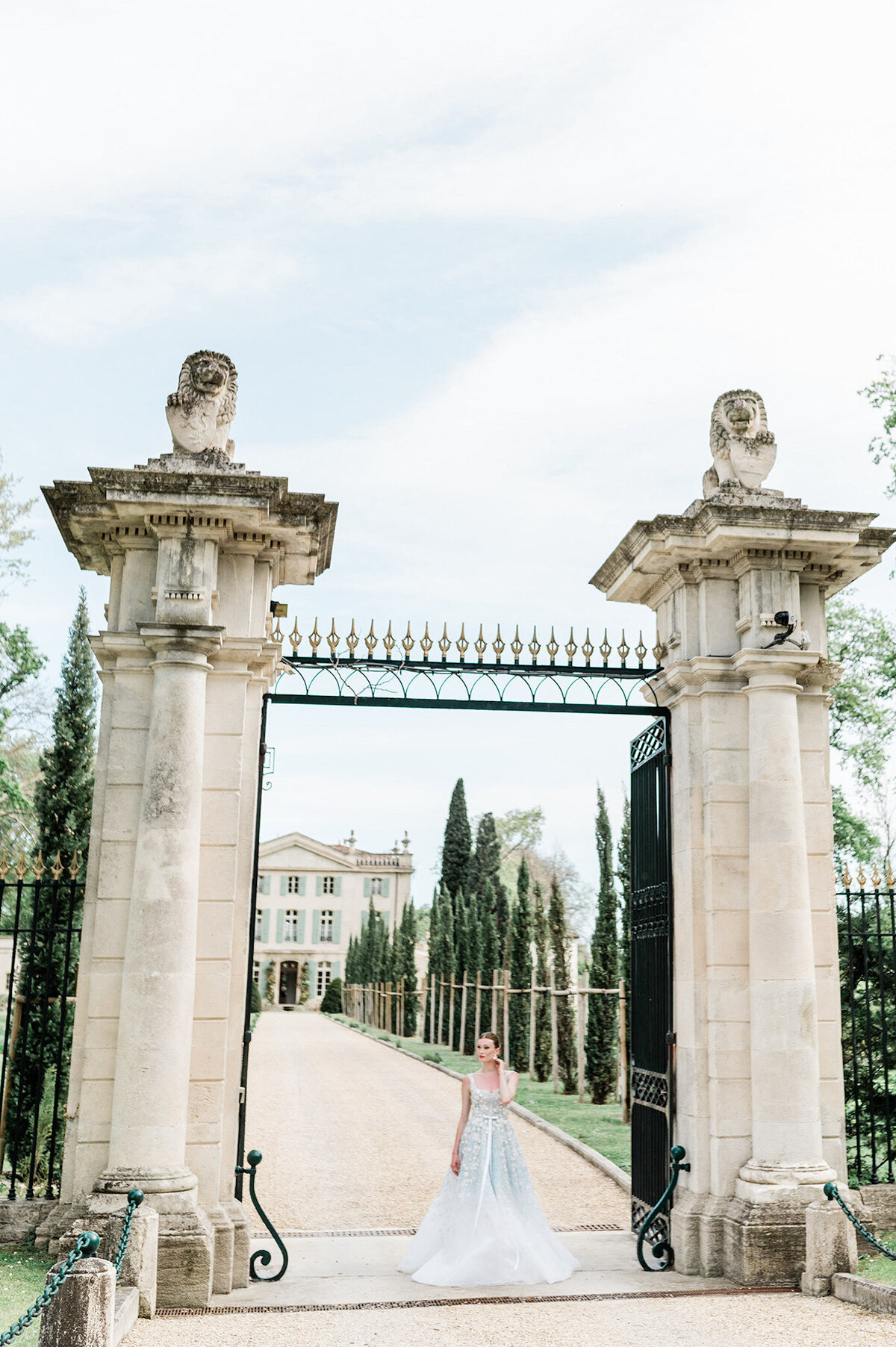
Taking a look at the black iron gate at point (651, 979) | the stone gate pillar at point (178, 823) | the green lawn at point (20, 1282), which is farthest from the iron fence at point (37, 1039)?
the black iron gate at point (651, 979)

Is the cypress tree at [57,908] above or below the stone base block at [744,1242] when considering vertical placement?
above

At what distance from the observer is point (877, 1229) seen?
→ 7.76 m

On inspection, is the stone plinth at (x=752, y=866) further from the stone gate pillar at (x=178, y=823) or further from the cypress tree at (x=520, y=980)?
the cypress tree at (x=520, y=980)

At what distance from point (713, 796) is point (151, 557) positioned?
401cm

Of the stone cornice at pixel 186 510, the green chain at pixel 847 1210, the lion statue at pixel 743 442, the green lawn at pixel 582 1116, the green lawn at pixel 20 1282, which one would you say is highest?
the lion statue at pixel 743 442

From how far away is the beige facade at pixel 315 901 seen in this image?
61.8 m

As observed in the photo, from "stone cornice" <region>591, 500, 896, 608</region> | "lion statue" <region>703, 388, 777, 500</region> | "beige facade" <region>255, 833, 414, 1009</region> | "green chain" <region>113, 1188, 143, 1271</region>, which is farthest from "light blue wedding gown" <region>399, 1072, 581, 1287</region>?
"beige facade" <region>255, 833, 414, 1009</region>

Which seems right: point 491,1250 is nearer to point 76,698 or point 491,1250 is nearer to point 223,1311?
point 223,1311

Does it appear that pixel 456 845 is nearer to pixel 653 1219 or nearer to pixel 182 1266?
pixel 653 1219

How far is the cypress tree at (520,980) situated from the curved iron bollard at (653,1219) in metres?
15.7

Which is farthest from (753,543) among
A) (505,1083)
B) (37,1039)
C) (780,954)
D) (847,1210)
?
(37,1039)

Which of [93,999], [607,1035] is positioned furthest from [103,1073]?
[607,1035]

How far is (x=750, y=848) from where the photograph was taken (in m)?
7.28

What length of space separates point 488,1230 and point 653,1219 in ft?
3.70
